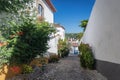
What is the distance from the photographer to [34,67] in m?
11.4

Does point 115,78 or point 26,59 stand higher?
point 26,59

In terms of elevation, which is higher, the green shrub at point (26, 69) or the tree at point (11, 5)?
the tree at point (11, 5)

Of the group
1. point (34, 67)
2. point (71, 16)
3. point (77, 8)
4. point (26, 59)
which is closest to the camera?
point (26, 59)

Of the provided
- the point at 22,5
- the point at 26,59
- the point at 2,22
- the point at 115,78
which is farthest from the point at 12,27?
the point at 115,78

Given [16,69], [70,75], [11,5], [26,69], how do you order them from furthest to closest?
[26,69] → [16,69] → [70,75] → [11,5]

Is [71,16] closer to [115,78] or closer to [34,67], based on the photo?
[34,67]

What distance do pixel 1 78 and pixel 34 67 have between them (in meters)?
3.15

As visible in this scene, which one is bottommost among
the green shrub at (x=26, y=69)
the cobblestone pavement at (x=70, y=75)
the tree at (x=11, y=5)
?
the cobblestone pavement at (x=70, y=75)

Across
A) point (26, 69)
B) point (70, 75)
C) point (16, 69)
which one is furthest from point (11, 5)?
point (70, 75)

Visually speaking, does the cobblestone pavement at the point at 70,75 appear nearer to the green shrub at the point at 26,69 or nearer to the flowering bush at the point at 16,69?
the green shrub at the point at 26,69

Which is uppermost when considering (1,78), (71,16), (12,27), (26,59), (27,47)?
(71,16)

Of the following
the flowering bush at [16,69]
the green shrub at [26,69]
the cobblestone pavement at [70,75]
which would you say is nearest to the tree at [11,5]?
the flowering bush at [16,69]

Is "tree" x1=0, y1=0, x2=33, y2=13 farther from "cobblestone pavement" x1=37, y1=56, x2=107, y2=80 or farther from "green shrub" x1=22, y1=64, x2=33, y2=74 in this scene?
"cobblestone pavement" x1=37, y1=56, x2=107, y2=80

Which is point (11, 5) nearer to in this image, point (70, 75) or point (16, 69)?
point (16, 69)
